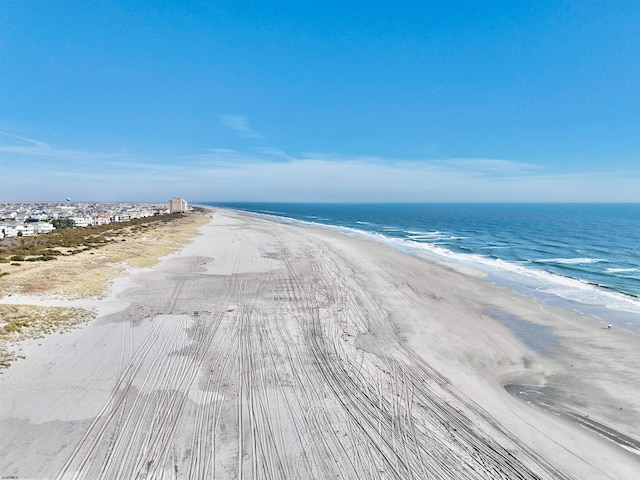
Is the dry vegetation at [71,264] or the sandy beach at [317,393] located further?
the dry vegetation at [71,264]

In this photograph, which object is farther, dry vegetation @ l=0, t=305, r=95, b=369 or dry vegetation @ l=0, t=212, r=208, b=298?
dry vegetation @ l=0, t=212, r=208, b=298

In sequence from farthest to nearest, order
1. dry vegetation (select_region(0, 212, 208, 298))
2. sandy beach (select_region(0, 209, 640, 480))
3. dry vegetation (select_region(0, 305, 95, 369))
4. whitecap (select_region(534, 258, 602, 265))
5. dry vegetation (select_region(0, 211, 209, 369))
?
1. whitecap (select_region(534, 258, 602, 265))
2. dry vegetation (select_region(0, 212, 208, 298))
3. dry vegetation (select_region(0, 211, 209, 369))
4. dry vegetation (select_region(0, 305, 95, 369))
5. sandy beach (select_region(0, 209, 640, 480))

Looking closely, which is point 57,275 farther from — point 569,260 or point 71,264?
point 569,260

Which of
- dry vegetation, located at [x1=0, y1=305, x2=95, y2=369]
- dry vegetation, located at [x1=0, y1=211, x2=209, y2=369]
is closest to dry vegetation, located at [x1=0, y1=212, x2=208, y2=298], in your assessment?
dry vegetation, located at [x1=0, y1=211, x2=209, y2=369]

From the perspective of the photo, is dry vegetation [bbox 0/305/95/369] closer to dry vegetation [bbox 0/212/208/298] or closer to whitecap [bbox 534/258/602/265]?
dry vegetation [bbox 0/212/208/298]

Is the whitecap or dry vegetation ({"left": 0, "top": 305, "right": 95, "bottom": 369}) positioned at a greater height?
the whitecap

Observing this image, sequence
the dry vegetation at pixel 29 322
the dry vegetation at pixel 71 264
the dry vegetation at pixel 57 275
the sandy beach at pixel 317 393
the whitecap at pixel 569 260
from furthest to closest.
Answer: the whitecap at pixel 569 260 → the dry vegetation at pixel 71 264 → the dry vegetation at pixel 57 275 → the dry vegetation at pixel 29 322 → the sandy beach at pixel 317 393

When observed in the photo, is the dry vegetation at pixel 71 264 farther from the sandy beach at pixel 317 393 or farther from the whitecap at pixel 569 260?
the whitecap at pixel 569 260

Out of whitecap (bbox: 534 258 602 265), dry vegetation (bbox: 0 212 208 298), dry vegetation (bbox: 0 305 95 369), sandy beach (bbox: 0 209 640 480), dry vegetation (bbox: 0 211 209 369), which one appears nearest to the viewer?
sandy beach (bbox: 0 209 640 480)

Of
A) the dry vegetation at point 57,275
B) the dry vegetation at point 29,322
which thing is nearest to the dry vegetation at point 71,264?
the dry vegetation at point 57,275

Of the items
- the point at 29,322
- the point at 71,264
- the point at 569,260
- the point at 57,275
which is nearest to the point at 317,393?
→ the point at 29,322
